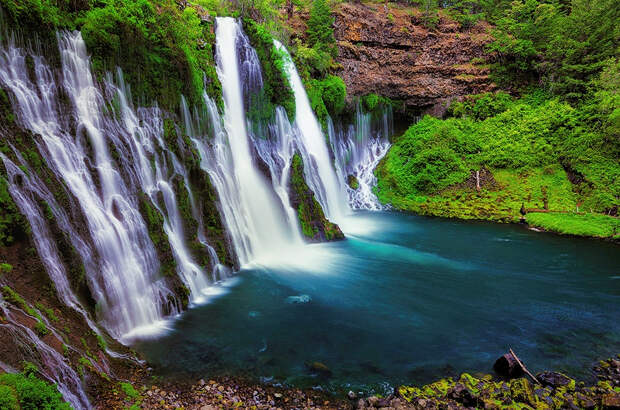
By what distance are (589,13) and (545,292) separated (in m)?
21.4

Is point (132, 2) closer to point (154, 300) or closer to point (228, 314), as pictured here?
point (154, 300)

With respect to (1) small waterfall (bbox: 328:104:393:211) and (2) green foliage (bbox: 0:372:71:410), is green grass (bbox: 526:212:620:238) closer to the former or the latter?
(1) small waterfall (bbox: 328:104:393:211)

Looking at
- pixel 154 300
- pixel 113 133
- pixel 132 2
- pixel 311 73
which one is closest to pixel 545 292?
pixel 154 300

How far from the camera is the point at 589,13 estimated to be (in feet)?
68.2

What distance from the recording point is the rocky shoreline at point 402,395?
4.72 meters

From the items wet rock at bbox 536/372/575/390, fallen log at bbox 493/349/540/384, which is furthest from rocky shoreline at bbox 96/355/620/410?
fallen log at bbox 493/349/540/384

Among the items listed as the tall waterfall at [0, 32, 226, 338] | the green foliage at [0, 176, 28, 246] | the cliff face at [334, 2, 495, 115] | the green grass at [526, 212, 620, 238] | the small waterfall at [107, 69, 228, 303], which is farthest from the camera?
the cliff face at [334, 2, 495, 115]

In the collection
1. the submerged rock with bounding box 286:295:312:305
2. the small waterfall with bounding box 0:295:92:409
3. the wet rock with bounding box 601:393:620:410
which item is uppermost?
the small waterfall with bounding box 0:295:92:409

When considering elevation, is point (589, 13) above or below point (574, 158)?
above

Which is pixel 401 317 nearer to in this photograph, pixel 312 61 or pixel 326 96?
pixel 326 96

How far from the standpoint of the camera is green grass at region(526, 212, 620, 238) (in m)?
14.5

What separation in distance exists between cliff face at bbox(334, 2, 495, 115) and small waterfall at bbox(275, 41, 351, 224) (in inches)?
289

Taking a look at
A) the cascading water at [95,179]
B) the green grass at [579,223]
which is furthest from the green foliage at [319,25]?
the cascading water at [95,179]

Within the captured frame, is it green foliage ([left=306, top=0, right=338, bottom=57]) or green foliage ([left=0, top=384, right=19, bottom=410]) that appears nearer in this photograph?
green foliage ([left=0, top=384, right=19, bottom=410])
